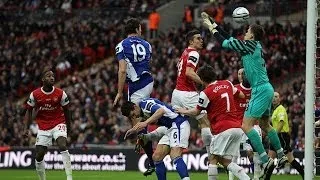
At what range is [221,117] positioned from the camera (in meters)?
14.9

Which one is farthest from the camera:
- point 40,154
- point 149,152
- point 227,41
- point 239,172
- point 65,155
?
point 65,155

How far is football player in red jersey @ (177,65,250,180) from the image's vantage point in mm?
14812

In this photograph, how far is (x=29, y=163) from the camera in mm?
28891

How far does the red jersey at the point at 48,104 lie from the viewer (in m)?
18.8

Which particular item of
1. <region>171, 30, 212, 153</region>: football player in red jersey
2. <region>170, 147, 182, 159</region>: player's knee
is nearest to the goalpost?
<region>170, 147, 182, 159</region>: player's knee

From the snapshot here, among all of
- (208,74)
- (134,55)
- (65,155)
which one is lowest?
(65,155)

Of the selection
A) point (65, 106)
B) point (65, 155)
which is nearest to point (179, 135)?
point (65, 155)

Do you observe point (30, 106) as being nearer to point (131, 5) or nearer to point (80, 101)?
point (80, 101)

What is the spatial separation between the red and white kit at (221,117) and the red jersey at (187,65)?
6.16 feet

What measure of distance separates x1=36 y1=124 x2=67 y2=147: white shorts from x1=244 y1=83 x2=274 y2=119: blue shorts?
4410 millimetres

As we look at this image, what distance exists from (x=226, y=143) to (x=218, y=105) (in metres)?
0.62

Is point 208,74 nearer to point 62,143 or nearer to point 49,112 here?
point 62,143

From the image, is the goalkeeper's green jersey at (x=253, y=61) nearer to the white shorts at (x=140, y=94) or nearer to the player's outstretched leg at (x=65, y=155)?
the white shorts at (x=140, y=94)

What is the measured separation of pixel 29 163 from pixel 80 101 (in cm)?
679
